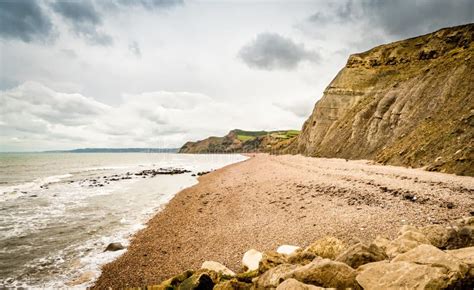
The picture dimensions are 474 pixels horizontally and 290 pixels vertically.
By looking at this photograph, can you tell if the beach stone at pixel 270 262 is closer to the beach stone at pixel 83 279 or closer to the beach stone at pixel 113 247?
the beach stone at pixel 83 279

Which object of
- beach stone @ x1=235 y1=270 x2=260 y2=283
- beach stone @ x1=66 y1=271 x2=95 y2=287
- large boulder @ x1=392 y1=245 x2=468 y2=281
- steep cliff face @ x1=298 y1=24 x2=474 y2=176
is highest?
steep cliff face @ x1=298 y1=24 x2=474 y2=176

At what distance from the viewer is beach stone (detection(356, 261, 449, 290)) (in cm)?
426

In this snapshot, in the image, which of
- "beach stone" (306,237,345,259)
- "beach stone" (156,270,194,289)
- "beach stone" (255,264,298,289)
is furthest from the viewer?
"beach stone" (306,237,345,259)

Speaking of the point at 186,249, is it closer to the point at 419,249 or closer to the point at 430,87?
the point at 419,249

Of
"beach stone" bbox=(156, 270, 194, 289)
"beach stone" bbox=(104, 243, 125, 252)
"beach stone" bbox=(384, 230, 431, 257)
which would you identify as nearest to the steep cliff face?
"beach stone" bbox=(384, 230, 431, 257)

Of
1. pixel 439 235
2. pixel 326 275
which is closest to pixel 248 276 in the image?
pixel 326 275

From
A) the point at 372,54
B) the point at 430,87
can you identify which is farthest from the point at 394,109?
the point at 372,54

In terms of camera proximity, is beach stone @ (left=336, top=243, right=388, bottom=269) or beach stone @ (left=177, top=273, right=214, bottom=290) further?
beach stone @ (left=177, top=273, right=214, bottom=290)

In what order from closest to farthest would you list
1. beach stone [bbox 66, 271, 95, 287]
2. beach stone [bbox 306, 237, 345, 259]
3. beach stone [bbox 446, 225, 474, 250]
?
beach stone [bbox 446, 225, 474, 250] → beach stone [bbox 306, 237, 345, 259] → beach stone [bbox 66, 271, 95, 287]

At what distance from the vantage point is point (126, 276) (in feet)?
30.6

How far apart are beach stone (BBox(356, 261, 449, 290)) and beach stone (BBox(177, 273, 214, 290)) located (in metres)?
3.43

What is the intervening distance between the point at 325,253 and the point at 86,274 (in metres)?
8.26

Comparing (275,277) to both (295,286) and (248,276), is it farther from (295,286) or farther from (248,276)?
(248,276)

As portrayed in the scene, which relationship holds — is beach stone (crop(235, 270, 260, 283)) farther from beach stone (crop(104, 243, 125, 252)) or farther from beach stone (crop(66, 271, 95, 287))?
beach stone (crop(104, 243, 125, 252))
